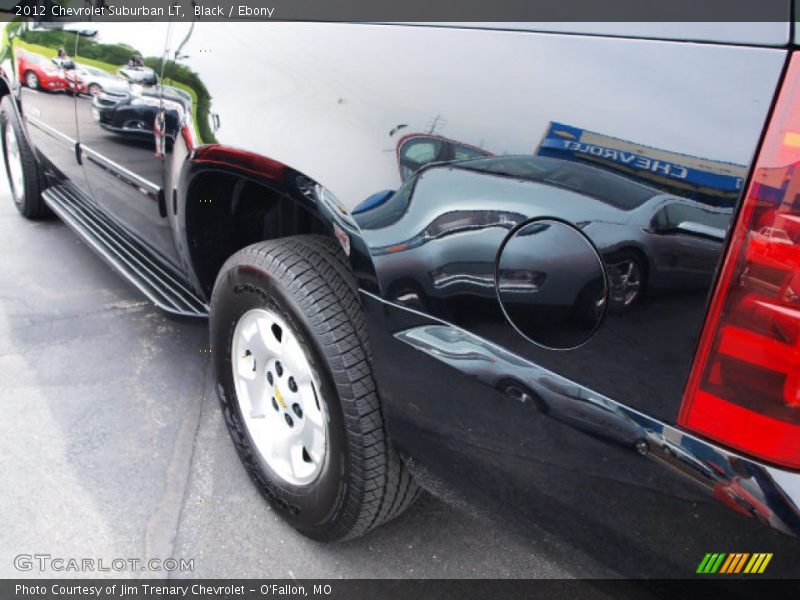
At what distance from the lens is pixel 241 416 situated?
2113 mm

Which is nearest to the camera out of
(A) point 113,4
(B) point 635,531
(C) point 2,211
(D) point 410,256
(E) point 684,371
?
(E) point 684,371

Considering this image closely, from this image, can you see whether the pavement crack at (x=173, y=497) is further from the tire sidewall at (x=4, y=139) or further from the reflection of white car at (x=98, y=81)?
the tire sidewall at (x=4, y=139)

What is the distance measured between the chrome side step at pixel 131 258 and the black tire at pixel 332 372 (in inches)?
26.7

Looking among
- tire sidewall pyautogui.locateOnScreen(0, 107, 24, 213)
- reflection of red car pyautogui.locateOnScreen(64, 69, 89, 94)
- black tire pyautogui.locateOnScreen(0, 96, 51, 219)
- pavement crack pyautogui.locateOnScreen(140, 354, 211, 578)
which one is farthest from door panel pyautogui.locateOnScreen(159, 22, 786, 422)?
tire sidewall pyautogui.locateOnScreen(0, 107, 24, 213)

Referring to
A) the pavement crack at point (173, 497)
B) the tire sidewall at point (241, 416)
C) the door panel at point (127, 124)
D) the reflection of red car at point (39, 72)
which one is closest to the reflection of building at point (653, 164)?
the tire sidewall at point (241, 416)

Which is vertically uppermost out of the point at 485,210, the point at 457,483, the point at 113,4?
the point at 113,4

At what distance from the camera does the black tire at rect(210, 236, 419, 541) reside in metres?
1.56

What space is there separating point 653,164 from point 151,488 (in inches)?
77.2

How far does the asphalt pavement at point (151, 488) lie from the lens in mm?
1967

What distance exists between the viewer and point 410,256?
134 centimetres

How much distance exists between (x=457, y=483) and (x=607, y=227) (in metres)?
0.73

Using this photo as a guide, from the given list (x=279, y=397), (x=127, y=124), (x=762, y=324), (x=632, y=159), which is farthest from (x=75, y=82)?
(x=762, y=324)

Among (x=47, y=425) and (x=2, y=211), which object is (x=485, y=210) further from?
(x=2, y=211)

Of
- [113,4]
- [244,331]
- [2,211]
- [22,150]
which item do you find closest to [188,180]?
[244,331]
